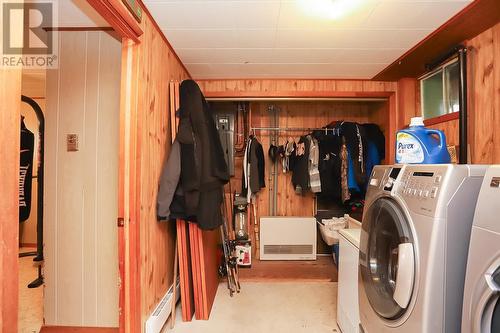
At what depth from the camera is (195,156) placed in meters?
1.71

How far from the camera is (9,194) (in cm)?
70

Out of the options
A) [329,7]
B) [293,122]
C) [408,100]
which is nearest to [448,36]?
[408,100]

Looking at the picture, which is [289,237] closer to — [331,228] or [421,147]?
[331,228]

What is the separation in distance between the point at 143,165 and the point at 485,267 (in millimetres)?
1613

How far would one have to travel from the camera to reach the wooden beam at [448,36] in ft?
4.71

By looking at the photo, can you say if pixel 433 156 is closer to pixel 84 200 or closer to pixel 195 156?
pixel 195 156

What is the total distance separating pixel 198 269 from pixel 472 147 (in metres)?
2.30

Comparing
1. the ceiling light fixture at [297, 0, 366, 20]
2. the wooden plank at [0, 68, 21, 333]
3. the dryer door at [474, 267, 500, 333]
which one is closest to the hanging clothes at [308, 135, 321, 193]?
the ceiling light fixture at [297, 0, 366, 20]

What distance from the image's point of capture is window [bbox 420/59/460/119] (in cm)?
194

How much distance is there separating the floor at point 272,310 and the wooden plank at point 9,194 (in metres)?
1.34

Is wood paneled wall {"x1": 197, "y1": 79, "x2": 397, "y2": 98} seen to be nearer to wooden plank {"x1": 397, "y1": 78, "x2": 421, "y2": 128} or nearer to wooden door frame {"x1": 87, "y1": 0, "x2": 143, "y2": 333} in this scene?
wooden plank {"x1": 397, "y1": 78, "x2": 421, "y2": 128}

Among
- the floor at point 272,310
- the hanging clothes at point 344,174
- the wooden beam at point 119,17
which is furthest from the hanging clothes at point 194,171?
the hanging clothes at point 344,174

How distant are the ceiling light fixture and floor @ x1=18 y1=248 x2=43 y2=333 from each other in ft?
9.30

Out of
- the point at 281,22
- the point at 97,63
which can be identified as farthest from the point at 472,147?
the point at 97,63
